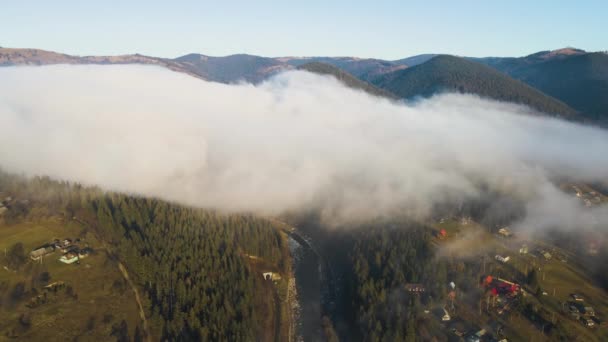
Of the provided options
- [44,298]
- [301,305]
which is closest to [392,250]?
[301,305]

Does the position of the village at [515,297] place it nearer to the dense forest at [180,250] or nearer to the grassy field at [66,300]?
the dense forest at [180,250]

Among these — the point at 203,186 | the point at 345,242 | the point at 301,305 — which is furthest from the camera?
the point at 203,186

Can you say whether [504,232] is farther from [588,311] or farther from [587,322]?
[587,322]

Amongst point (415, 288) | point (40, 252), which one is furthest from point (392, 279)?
point (40, 252)

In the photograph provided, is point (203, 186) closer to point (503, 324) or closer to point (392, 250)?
point (392, 250)

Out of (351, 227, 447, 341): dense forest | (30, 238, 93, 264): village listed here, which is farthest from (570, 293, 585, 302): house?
(30, 238, 93, 264): village

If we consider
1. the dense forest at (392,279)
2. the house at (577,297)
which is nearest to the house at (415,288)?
the dense forest at (392,279)
